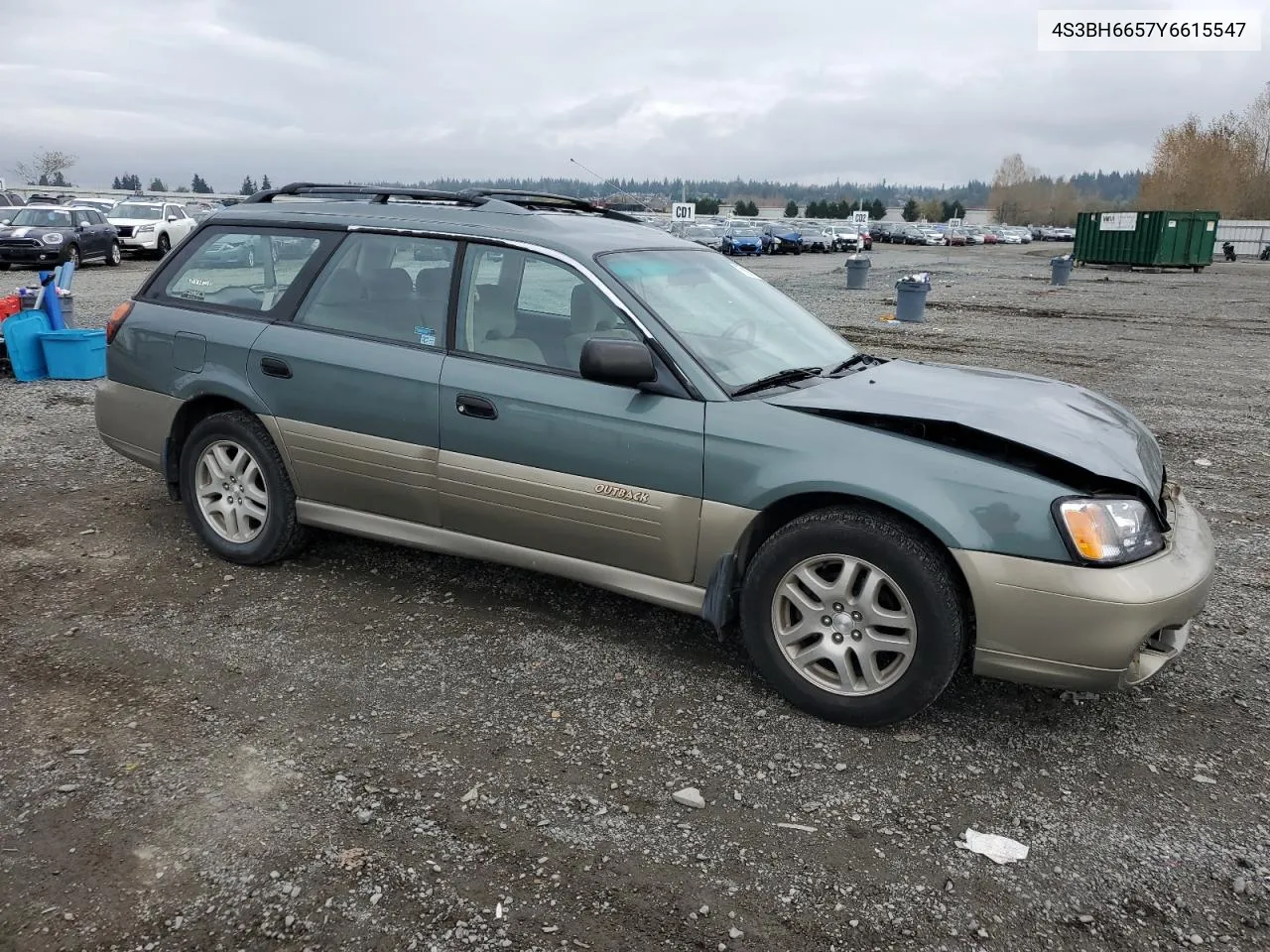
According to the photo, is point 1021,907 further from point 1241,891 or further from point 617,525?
point 617,525

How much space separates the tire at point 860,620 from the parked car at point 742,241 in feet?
133

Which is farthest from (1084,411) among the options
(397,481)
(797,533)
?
(397,481)

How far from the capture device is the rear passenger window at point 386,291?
423 cm

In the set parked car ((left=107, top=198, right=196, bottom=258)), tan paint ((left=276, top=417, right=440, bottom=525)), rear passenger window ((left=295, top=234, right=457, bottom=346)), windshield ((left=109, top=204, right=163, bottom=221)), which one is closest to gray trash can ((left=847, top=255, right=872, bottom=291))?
parked car ((left=107, top=198, right=196, bottom=258))

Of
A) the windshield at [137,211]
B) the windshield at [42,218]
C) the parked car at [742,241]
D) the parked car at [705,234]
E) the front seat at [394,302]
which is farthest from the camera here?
the parked car at [742,241]

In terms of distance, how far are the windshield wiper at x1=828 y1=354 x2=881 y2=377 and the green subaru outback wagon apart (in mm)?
50

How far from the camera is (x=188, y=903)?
100 inches

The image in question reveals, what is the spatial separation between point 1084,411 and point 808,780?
1933 millimetres

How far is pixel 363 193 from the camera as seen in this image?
489 centimetres

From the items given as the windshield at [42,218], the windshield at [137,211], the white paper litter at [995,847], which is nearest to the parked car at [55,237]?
the windshield at [42,218]

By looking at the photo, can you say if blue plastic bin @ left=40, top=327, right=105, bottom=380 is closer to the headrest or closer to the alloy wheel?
the headrest

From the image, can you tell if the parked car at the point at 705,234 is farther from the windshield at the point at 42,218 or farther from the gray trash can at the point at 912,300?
the gray trash can at the point at 912,300

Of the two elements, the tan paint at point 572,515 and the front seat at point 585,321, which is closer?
the tan paint at point 572,515

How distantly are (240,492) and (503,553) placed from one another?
1.53 meters
